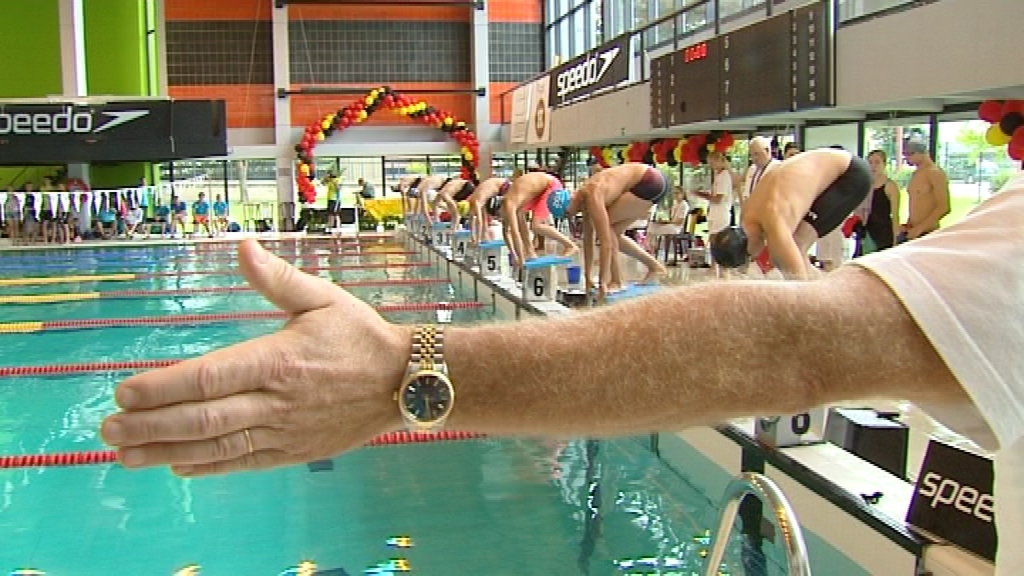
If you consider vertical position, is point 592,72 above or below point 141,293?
above

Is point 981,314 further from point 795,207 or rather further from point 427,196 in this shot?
point 427,196

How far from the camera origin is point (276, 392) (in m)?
1.02

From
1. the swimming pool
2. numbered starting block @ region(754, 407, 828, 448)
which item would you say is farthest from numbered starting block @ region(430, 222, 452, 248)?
numbered starting block @ region(754, 407, 828, 448)

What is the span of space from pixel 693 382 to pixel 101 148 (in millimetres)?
21158

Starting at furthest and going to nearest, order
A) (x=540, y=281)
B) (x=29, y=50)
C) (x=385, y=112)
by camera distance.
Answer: (x=385, y=112)
(x=29, y=50)
(x=540, y=281)

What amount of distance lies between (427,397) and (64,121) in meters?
21.3

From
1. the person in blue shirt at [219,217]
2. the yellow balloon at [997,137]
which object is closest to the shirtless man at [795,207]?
the yellow balloon at [997,137]

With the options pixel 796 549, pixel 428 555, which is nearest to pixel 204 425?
pixel 796 549

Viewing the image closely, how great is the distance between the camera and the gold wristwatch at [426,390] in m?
1.05

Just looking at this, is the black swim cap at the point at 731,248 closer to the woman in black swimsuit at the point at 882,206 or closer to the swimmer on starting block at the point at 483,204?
the woman in black swimsuit at the point at 882,206

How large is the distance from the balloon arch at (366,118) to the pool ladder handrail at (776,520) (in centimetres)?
2401

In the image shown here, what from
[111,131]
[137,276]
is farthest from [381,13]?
[137,276]

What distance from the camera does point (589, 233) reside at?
8773 mm

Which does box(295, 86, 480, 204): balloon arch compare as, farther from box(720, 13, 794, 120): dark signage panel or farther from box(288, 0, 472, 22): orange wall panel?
box(720, 13, 794, 120): dark signage panel
